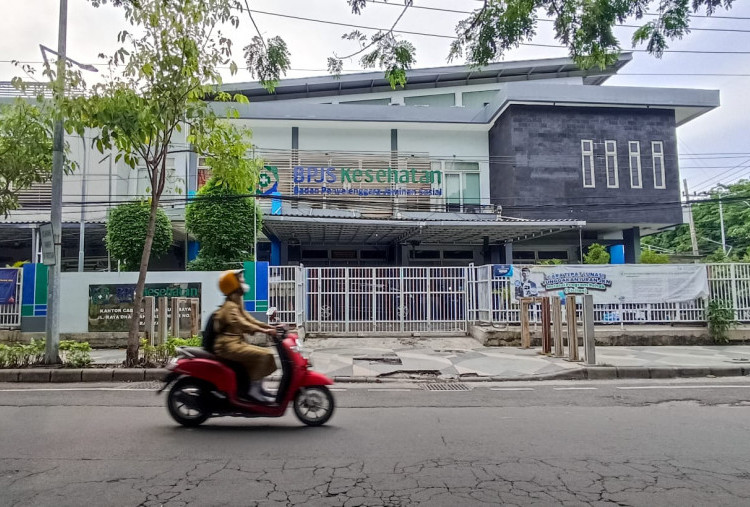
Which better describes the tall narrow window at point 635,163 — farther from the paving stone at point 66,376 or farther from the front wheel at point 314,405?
the paving stone at point 66,376

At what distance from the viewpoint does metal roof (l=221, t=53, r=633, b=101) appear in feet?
82.4

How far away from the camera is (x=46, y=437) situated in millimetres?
5355

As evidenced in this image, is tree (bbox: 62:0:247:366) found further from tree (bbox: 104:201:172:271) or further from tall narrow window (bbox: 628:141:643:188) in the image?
tall narrow window (bbox: 628:141:643:188)

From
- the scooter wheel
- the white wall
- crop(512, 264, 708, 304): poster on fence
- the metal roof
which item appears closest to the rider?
the scooter wheel

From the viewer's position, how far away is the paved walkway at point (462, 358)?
10055 millimetres

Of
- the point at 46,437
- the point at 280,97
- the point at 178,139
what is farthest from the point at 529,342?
the point at 280,97

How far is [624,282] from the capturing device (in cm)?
1411

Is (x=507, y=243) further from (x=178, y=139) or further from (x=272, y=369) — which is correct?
(x=272, y=369)

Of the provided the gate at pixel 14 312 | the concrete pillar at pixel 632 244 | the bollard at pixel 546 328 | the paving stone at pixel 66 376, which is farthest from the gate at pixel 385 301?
the concrete pillar at pixel 632 244

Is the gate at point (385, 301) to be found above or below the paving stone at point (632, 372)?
above

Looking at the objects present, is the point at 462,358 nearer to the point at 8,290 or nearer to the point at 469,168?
the point at 8,290

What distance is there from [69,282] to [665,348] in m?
14.5

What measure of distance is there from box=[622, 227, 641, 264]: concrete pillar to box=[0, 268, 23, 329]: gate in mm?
21295

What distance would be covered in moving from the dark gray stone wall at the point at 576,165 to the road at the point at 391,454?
14.1 m
